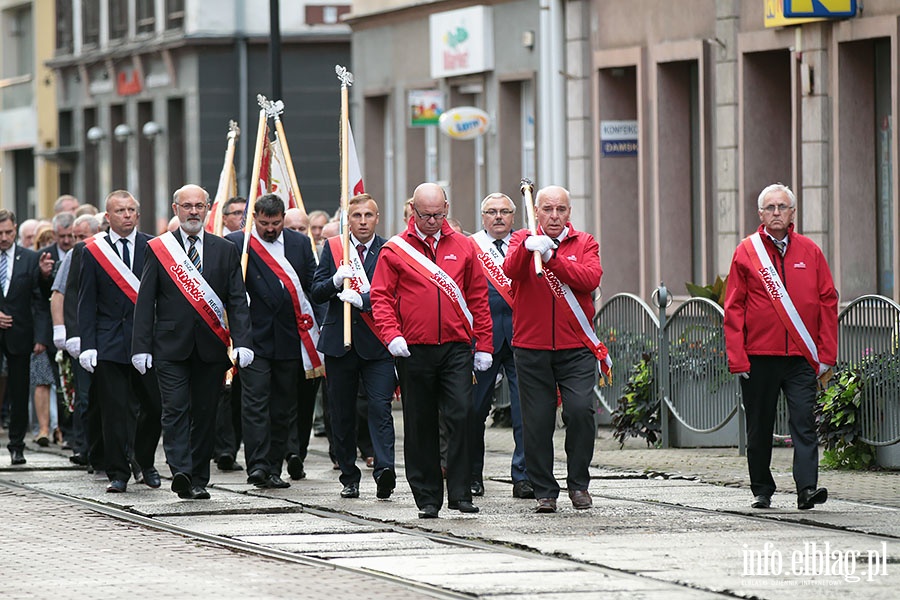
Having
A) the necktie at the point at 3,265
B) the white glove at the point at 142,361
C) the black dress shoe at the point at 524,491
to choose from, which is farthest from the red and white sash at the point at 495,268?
the necktie at the point at 3,265

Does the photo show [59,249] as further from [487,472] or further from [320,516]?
[320,516]

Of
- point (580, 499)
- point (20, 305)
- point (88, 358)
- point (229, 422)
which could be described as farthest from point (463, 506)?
point (20, 305)

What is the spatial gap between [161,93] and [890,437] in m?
29.7

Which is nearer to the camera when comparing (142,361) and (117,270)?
(142,361)

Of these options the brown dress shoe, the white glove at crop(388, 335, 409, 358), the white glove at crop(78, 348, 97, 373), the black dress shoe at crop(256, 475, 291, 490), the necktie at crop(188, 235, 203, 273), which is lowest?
the black dress shoe at crop(256, 475, 291, 490)

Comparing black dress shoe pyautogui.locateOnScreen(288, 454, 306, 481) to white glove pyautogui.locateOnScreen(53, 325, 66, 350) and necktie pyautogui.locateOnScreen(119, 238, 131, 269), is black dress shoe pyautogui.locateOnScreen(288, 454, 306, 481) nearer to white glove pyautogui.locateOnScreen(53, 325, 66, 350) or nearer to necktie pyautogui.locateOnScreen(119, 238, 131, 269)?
necktie pyautogui.locateOnScreen(119, 238, 131, 269)

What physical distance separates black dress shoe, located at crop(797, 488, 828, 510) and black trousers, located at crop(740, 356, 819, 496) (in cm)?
4

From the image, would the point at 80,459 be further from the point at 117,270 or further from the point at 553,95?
the point at 553,95

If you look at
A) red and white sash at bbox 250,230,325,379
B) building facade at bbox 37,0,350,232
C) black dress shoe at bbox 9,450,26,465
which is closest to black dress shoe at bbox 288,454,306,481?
red and white sash at bbox 250,230,325,379

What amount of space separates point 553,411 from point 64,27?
122 ft

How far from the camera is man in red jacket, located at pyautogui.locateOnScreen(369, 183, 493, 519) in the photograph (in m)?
12.8

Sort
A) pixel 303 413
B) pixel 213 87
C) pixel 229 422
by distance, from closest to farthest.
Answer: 1. pixel 303 413
2. pixel 229 422
3. pixel 213 87

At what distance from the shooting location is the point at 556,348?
13.0 metres

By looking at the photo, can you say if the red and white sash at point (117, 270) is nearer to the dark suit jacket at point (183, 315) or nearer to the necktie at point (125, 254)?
the necktie at point (125, 254)
